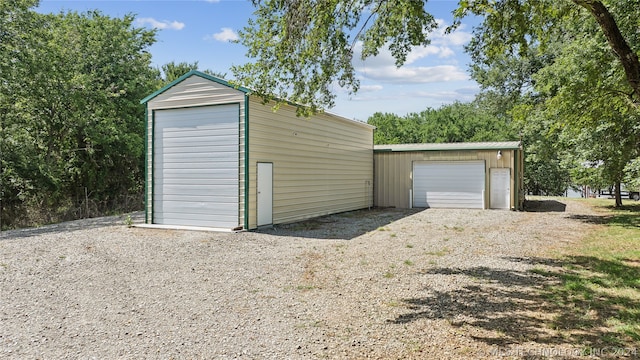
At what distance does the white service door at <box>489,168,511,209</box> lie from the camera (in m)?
16.2

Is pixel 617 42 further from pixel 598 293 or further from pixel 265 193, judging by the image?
pixel 265 193

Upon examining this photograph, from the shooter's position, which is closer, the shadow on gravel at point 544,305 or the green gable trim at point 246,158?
the shadow on gravel at point 544,305

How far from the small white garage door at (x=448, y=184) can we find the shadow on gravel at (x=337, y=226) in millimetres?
2849

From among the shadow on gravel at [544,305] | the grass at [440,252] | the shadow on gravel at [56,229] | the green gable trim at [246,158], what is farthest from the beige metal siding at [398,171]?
the shadow on gravel at [544,305]

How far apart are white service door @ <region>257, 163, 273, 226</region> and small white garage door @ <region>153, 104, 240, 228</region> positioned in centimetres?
68

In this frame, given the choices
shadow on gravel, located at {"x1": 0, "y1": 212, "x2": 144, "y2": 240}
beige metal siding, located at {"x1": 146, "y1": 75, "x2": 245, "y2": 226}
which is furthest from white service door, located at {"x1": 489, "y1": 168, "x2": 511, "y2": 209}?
shadow on gravel, located at {"x1": 0, "y1": 212, "x2": 144, "y2": 240}

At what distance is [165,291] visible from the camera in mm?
5379

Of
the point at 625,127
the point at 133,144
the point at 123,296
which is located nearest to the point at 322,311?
the point at 123,296

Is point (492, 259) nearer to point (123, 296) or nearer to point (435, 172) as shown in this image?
point (123, 296)

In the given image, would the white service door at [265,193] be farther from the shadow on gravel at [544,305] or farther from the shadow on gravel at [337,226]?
the shadow on gravel at [544,305]

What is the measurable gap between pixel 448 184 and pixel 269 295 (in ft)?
43.8

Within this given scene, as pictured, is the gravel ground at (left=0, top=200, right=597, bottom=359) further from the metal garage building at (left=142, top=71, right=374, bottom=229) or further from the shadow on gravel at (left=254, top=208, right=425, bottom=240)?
the metal garage building at (left=142, top=71, right=374, bottom=229)

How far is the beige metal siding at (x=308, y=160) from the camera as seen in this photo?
419 inches

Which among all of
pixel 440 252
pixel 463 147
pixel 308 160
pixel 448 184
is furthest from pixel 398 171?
pixel 440 252
